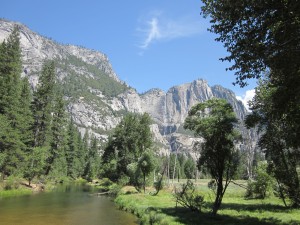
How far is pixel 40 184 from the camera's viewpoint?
2062 inches

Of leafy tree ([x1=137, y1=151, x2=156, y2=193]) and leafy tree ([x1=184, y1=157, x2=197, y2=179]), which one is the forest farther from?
leafy tree ([x1=184, y1=157, x2=197, y2=179])

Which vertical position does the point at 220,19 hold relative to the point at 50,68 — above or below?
below

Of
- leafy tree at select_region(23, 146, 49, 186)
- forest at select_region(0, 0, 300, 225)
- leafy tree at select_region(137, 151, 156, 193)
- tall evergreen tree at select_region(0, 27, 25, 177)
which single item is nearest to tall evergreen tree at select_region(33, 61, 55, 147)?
forest at select_region(0, 0, 300, 225)

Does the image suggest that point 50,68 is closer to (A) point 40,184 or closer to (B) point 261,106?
(A) point 40,184

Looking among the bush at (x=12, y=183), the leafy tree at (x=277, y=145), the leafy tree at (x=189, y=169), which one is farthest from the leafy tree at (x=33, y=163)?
the leafy tree at (x=189, y=169)

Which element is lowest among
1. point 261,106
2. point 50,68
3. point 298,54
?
point 298,54

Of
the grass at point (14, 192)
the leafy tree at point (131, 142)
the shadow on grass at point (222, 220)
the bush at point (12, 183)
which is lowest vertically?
the shadow on grass at point (222, 220)

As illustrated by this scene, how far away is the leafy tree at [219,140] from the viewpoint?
24234 millimetres

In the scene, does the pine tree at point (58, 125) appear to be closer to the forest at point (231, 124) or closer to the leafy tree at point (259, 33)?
the forest at point (231, 124)

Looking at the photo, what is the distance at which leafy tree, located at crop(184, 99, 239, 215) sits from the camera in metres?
24.2

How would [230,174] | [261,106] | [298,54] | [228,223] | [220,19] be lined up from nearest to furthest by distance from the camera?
[298,54] < [220,19] < [228,223] < [230,174] < [261,106]

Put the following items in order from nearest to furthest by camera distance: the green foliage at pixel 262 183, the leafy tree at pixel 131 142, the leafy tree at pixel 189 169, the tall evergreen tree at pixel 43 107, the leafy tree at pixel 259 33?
1. the leafy tree at pixel 259 33
2. the green foliage at pixel 262 183
3. the tall evergreen tree at pixel 43 107
4. the leafy tree at pixel 131 142
5. the leafy tree at pixel 189 169

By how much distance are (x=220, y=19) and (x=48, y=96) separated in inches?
2189

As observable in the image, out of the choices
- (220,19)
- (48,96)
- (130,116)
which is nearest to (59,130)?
(48,96)
